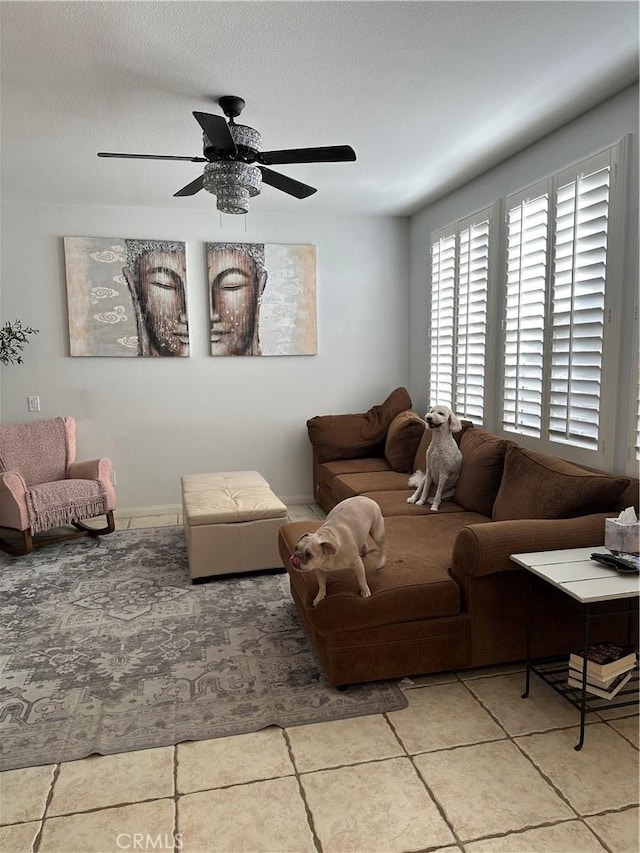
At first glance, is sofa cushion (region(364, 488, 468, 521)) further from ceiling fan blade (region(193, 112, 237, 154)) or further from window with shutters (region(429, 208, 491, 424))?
ceiling fan blade (region(193, 112, 237, 154))

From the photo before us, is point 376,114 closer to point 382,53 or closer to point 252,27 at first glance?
point 382,53

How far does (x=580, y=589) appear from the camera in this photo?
1956mm

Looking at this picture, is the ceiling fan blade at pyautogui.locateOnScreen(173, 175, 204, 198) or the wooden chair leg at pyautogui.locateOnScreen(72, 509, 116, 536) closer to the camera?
the ceiling fan blade at pyautogui.locateOnScreen(173, 175, 204, 198)

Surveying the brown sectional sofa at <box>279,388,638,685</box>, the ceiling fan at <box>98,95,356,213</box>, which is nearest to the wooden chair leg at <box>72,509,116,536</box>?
the brown sectional sofa at <box>279,388,638,685</box>

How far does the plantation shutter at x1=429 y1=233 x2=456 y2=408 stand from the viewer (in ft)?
14.9

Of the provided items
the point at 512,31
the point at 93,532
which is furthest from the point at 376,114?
the point at 93,532

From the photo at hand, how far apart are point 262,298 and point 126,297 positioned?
1160mm

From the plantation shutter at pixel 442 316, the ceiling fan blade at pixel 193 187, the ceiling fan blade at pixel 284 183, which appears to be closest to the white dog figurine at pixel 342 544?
the ceiling fan blade at pixel 284 183

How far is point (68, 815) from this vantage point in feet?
5.77

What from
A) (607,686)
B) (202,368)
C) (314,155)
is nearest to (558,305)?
(314,155)

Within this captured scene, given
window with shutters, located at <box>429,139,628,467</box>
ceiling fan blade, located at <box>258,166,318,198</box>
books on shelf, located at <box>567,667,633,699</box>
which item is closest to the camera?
books on shelf, located at <box>567,667,633,699</box>

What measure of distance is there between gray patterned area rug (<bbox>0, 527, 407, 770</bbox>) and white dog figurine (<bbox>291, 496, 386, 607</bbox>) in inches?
17.6

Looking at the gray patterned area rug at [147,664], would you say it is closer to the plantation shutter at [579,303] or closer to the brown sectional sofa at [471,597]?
the brown sectional sofa at [471,597]

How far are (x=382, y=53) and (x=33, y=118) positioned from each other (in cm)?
187
